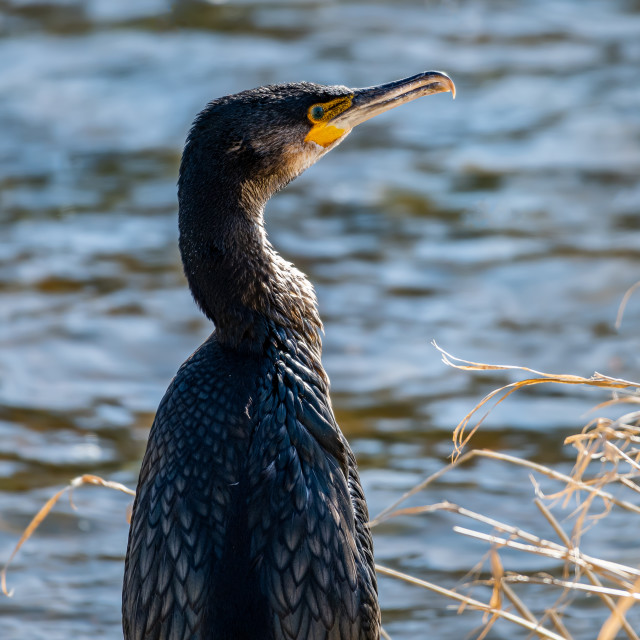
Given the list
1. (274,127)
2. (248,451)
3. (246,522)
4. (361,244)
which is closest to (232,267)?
(274,127)

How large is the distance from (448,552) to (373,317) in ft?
7.51

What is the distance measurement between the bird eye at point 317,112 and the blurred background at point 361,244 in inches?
82.8

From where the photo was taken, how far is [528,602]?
496cm

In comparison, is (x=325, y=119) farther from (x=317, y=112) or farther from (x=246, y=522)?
(x=246, y=522)

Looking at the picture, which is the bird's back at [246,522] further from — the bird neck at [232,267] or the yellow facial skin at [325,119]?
the yellow facial skin at [325,119]

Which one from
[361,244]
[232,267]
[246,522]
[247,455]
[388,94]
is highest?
[361,244]

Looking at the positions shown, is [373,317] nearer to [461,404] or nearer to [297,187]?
[461,404]

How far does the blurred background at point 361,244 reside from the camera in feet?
18.7

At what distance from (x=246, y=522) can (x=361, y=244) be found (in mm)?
5100

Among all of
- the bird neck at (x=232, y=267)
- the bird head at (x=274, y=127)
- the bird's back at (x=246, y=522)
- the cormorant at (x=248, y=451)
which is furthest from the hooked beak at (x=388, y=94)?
the bird's back at (x=246, y=522)

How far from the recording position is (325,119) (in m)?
4.04

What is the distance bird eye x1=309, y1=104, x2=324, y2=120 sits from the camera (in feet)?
13.0

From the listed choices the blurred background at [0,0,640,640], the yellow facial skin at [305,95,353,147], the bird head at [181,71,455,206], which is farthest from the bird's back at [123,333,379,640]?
the blurred background at [0,0,640,640]

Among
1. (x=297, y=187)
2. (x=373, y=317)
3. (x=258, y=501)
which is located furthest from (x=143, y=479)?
(x=297, y=187)
